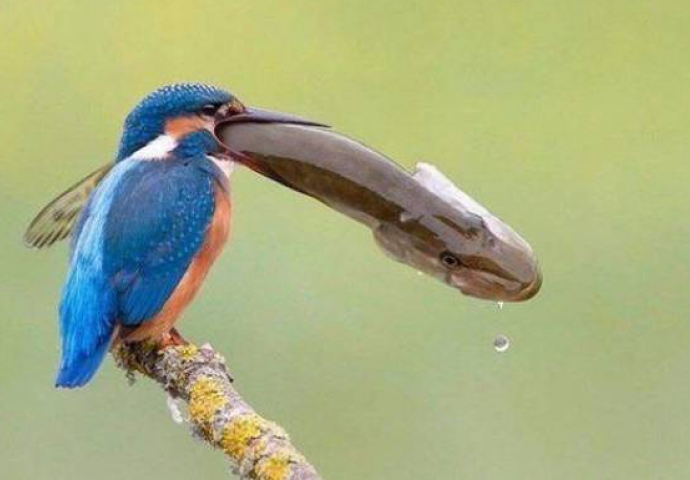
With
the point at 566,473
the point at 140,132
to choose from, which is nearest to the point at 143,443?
the point at 566,473

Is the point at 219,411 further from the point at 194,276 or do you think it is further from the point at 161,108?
the point at 161,108

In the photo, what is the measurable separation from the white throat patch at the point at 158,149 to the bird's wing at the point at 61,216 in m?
0.14

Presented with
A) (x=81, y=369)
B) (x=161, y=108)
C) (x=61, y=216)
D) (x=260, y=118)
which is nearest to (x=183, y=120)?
(x=161, y=108)

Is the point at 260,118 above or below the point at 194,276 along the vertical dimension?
above

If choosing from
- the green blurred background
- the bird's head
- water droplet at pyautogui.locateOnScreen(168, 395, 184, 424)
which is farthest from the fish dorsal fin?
the green blurred background

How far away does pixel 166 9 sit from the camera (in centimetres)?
761

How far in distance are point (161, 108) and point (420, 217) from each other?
54cm

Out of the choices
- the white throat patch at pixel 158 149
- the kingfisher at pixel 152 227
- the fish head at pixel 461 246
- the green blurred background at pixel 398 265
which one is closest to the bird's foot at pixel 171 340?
the kingfisher at pixel 152 227

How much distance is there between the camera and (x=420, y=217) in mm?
3254

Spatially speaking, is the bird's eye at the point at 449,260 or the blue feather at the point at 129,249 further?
the blue feather at the point at 129,249

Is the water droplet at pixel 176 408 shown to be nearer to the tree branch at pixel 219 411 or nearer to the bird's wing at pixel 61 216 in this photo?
the tree branch at pixel 219 411

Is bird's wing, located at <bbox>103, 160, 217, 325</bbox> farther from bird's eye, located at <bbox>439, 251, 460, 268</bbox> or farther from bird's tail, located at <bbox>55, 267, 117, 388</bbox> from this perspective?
bird's eye, located at <bbox>439, 251, 460, 268</bbox>

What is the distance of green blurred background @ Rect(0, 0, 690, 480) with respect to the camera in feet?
17.3

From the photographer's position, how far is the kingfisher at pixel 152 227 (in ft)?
11.2
